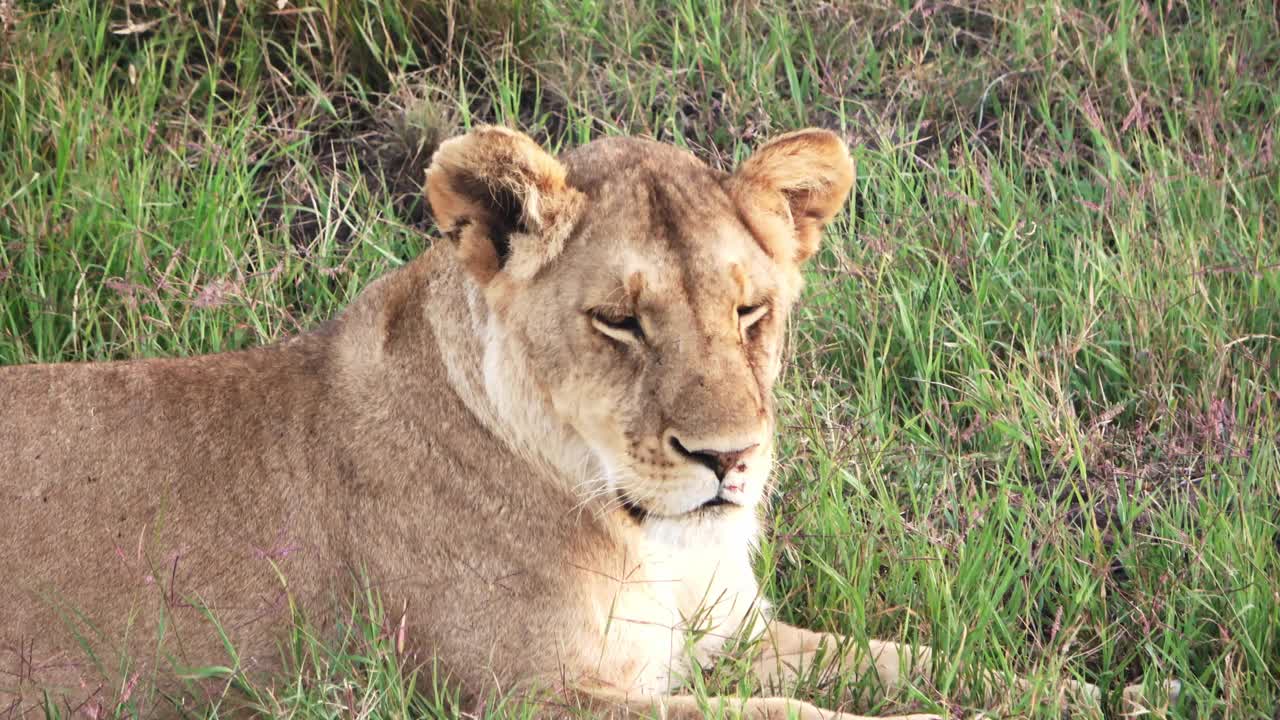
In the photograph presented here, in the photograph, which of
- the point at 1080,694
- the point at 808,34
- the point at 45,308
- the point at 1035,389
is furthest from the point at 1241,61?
the point at 45,308

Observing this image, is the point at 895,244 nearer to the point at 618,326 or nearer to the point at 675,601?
the point at 675,601

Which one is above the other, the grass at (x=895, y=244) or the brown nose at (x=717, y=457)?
the brown nose at (x=717, y=457)

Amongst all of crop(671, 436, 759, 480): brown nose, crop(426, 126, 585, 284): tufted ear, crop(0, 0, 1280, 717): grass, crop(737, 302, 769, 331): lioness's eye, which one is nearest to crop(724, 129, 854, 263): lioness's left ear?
crop(737, 302, 769, 331): lioness's eye

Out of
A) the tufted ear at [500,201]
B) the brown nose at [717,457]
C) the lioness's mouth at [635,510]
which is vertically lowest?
the lioness's mouth at [635,510]

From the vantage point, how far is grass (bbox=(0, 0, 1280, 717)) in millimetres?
3238

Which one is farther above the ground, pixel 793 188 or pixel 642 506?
pixel 793 188

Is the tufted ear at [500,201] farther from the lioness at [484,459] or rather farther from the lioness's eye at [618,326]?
the lioness's eye at [618,326]

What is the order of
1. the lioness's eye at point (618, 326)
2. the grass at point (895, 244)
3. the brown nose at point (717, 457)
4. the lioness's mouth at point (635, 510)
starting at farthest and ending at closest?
the grass at point (895, 244), the lioness's mouth at point (635, 510), the lioness's eye at point (618, 326), the brown nose at point (717, 457)

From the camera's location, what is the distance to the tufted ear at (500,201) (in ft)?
9.20

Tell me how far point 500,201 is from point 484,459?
0.49 m

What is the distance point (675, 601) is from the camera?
10.3 feet

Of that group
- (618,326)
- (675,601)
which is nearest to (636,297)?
(618,326)

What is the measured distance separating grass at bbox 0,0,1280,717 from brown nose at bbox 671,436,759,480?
53cm

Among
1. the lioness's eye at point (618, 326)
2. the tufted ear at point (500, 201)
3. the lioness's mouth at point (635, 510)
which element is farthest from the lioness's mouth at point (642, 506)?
the tufted ear at point (500, 201)
